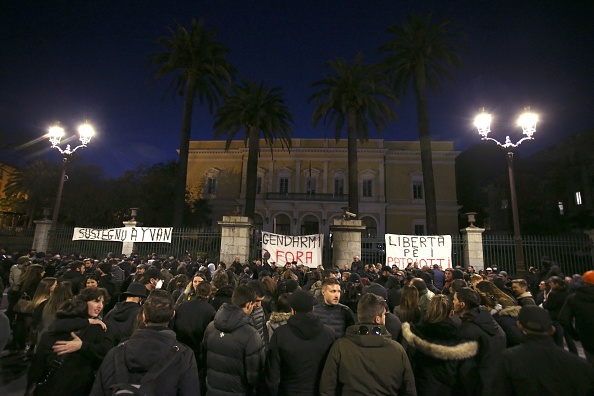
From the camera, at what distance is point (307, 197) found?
117 ft

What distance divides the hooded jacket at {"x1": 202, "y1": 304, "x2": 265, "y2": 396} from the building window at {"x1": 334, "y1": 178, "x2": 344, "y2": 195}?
34761 millimetres

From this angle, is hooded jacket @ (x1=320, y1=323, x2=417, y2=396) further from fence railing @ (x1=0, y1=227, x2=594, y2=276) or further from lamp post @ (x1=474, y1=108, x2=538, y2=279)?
fence railing @ (x1=0, y1=227, x2=594, y2=276)

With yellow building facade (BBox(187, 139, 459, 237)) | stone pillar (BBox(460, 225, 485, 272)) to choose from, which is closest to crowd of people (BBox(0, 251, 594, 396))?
stone pillar (BBox(460, 225, 485, 272))

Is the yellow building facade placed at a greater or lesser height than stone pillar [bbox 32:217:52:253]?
greater

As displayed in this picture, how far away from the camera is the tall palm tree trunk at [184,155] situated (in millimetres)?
20859

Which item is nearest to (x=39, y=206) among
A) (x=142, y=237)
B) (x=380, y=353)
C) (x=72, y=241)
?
(x=72, y=241)

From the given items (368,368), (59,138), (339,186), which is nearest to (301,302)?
(368,368)

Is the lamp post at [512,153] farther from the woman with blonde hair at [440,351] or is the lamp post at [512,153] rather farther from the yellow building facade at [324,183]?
the yellow building facade at [324,183]

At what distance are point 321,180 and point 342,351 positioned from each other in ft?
116

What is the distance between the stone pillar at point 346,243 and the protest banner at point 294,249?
0.71 metres

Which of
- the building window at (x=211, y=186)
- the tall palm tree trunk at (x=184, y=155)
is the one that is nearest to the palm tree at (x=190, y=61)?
the tall palm tree trunk at (x=184, y=155)

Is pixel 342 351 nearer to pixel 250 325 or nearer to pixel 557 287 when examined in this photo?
pixel 250 325

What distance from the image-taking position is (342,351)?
2.50 m

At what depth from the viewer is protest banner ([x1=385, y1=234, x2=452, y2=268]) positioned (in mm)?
13570
